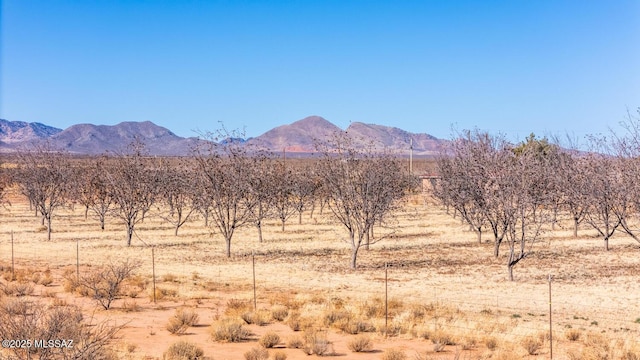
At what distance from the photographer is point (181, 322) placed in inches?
667

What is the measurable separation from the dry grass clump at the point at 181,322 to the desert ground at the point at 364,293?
22 cm

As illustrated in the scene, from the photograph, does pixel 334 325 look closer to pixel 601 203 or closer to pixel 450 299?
pixel 450 299

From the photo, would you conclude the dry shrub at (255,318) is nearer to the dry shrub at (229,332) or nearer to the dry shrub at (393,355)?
the dry shrub at (229,332)

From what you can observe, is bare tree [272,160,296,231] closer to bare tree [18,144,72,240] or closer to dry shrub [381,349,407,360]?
bare tree [18,144,72,240]

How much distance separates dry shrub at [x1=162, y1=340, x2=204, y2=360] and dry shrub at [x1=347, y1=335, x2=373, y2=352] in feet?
11.4

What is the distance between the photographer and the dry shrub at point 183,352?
538 inches

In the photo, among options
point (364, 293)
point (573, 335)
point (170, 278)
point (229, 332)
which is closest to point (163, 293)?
point (170, 278)

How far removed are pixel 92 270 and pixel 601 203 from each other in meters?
24.1

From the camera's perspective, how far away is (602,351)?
44.6 feet

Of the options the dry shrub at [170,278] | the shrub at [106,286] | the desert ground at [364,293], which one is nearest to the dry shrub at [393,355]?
the desert ground at [364,293]

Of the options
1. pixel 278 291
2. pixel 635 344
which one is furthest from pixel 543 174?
pixel 635 344

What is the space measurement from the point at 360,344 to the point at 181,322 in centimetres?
512

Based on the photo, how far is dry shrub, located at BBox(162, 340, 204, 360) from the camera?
13656 millimetres

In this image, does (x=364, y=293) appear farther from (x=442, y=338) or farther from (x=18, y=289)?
(x=18, y=289)
